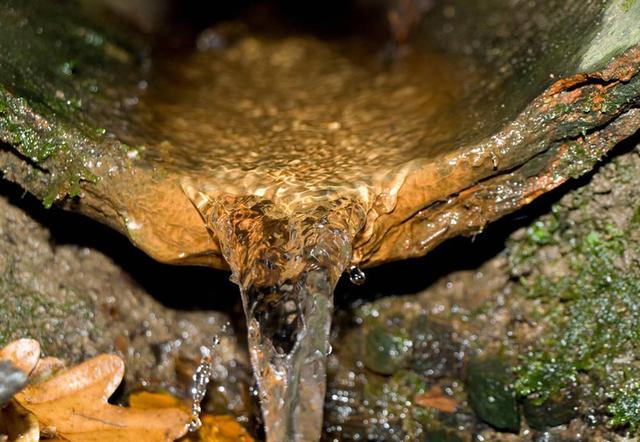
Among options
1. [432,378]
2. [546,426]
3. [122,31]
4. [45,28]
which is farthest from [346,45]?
[546,426]

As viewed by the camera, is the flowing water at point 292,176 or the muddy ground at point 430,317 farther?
the muddy ground at point 430,317

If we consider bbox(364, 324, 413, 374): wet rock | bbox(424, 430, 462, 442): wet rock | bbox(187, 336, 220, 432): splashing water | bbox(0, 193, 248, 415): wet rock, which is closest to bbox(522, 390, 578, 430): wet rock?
bbox(424, 430, 462, 442): wet rock

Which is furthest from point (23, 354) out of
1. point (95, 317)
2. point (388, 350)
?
point (388, 350)

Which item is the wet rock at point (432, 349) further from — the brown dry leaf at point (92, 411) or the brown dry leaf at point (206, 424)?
the brown dry leaf at point (92, 411)

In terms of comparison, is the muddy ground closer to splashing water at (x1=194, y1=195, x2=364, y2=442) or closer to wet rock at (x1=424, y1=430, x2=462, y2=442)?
wet rock at (x1=424, y1=430, x2=462, y2=442)

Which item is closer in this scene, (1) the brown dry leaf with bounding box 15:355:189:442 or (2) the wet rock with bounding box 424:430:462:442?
(1) the brown dry leaf with bounding box 15:355:189:442

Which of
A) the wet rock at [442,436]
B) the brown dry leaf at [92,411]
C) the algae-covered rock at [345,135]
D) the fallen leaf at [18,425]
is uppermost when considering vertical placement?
the algae-covered rock at [345,135]

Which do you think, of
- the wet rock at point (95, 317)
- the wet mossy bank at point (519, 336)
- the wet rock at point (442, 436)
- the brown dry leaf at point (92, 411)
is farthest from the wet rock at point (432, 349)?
the brown dry leaf at point (92, 411)

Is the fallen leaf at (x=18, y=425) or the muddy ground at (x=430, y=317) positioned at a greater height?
the muddy ground at (x=430, y=317)
